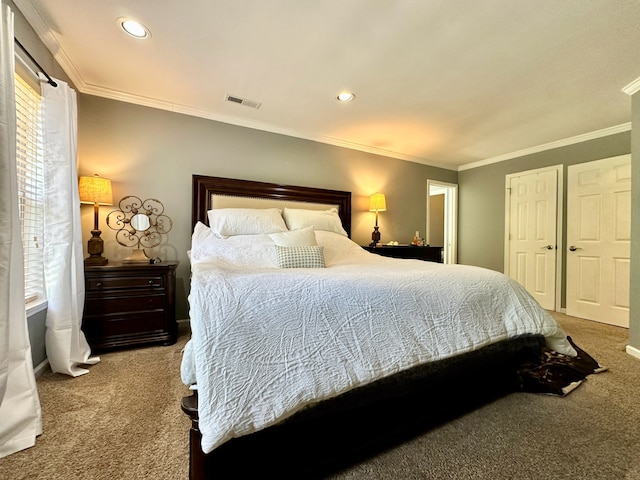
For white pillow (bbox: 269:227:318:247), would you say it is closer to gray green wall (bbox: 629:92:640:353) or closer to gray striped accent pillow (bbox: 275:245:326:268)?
gray striped accent pillow (bbox: 275:245:326:268)

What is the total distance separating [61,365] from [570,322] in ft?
16.8

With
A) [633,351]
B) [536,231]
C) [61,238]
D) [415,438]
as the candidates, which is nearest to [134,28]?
[61,238]

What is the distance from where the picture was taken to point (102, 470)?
113 centimetres

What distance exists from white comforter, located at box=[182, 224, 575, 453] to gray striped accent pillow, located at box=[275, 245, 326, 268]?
2.66ft

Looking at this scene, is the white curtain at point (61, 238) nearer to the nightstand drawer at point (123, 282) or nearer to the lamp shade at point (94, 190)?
the nightstand drawer at point (123, 282)

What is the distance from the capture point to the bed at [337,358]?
3.02 ft

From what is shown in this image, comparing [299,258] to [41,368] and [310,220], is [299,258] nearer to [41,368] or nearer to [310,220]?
[310,220]

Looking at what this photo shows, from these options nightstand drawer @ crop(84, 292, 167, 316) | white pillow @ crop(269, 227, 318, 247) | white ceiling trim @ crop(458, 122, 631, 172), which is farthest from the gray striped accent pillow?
white ceiling trim @ crop(458, 122, 631, 172)

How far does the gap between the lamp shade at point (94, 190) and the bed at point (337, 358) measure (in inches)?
70.5

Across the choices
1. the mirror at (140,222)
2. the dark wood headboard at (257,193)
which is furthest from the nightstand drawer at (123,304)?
the dark wood headboard at (257,193)

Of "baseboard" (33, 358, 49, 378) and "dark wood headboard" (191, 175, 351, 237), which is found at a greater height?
"dark wood headboard" (191, 175, 351, 237)

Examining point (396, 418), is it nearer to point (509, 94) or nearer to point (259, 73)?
point (259, 73)

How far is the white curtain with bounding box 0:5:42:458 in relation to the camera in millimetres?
1227

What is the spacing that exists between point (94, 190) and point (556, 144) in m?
5.58
